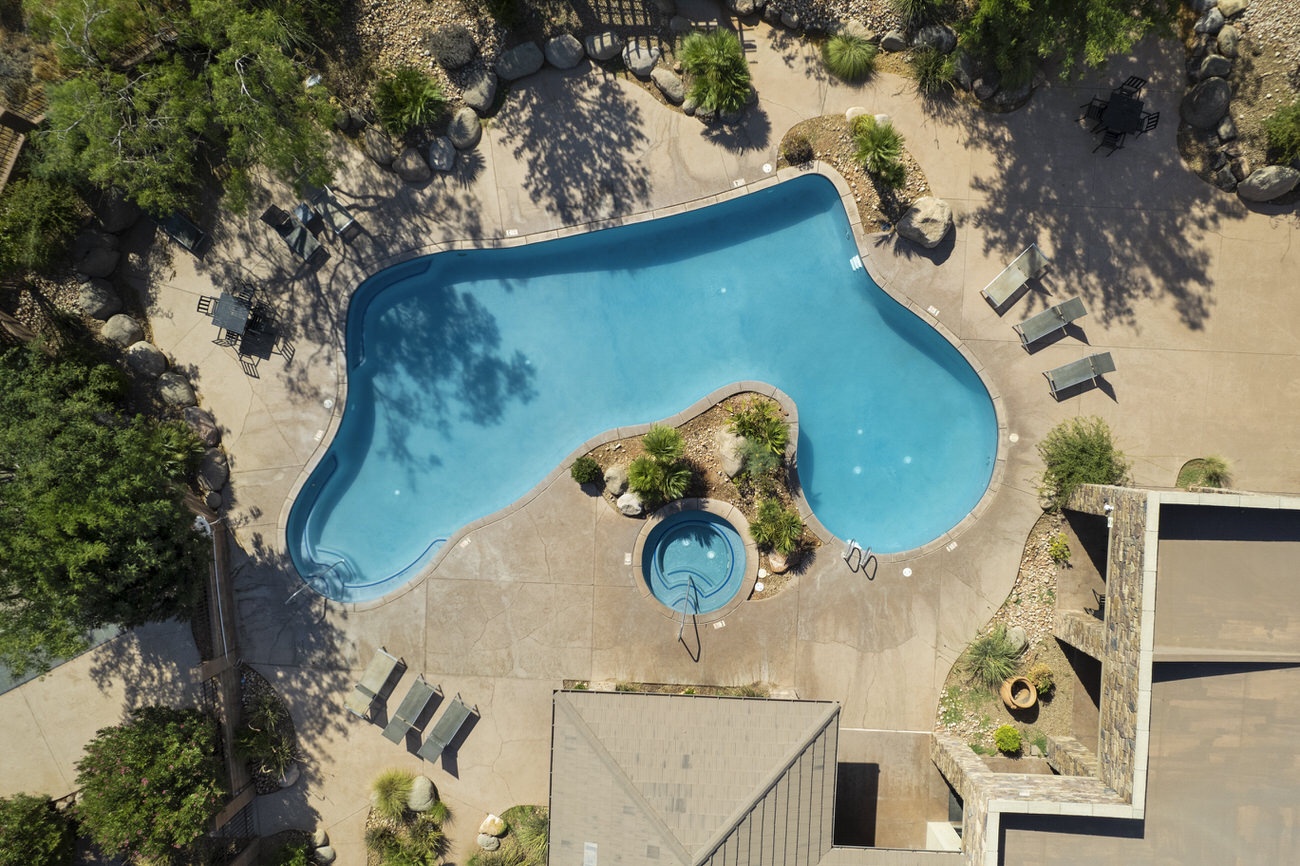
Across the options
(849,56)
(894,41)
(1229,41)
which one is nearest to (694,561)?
(849,56)

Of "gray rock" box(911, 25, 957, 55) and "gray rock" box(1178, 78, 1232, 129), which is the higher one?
"gray rock" box(911, 25, 957, 55)

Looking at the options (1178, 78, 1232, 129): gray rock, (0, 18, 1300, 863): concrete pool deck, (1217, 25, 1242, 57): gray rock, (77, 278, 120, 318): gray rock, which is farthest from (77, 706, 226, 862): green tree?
(1217, 25, 1242, 57): gray rock

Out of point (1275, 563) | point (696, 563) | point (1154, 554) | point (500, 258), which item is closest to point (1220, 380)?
point (1275, 563)

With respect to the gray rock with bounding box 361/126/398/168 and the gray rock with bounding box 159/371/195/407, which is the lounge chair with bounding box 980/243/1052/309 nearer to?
the gray rock with bounding box 361/126/398/168

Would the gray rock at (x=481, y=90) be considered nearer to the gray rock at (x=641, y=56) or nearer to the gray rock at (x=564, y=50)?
the gray rock at (x=564, y=50)

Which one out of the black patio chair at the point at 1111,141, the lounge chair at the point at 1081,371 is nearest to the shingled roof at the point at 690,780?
the lounge chair at the point at 1081,371

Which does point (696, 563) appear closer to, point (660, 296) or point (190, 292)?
point (660, 296)
